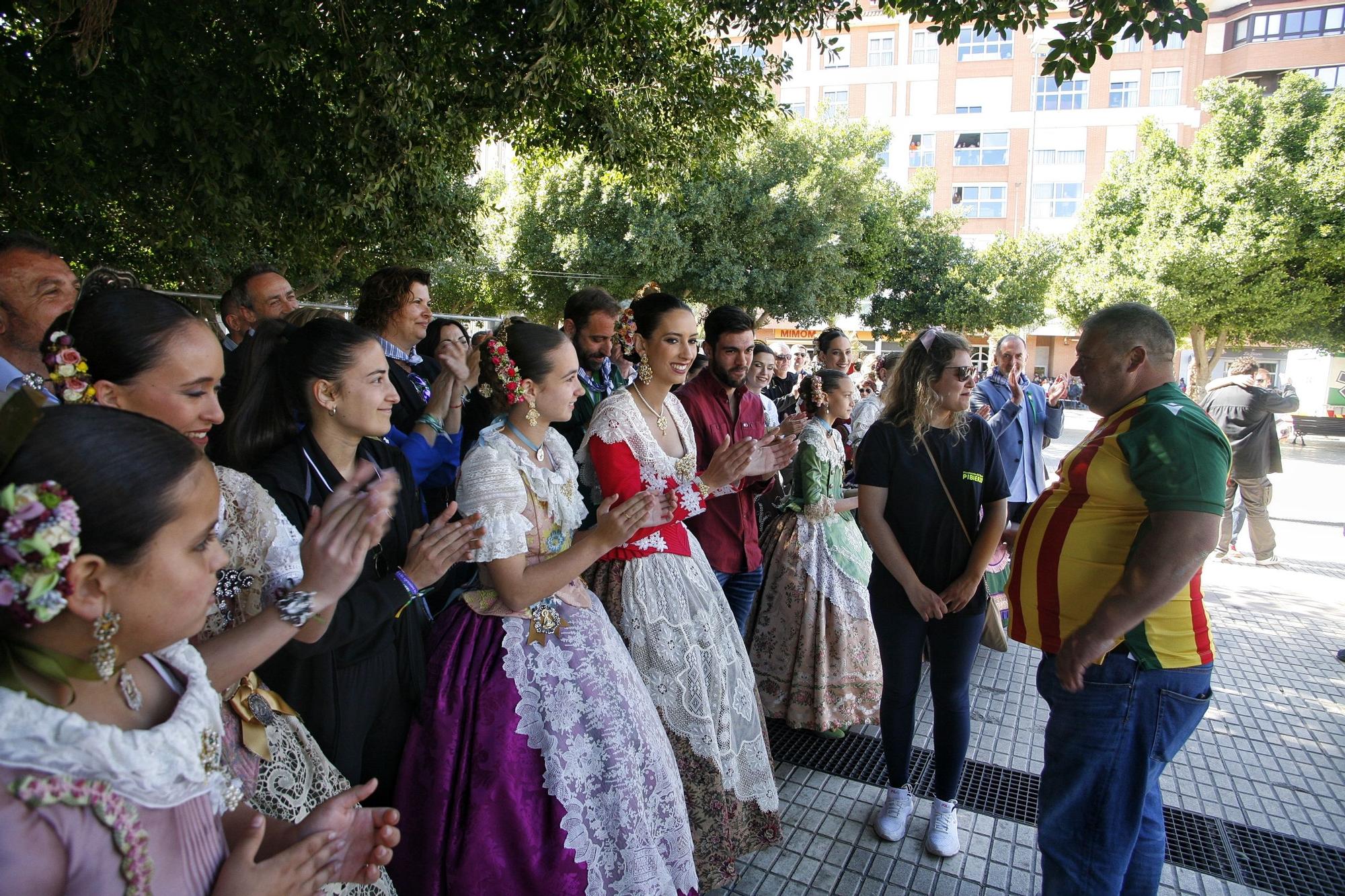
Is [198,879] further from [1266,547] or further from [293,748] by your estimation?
[1266,547]

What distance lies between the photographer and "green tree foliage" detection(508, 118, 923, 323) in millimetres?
16547

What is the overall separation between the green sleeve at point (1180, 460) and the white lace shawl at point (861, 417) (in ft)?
9.66

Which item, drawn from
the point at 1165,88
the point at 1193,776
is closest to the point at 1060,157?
the point at 1165,88

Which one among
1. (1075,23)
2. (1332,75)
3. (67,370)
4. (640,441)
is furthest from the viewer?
(1332,75)

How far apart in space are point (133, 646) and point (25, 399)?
0.39 metres

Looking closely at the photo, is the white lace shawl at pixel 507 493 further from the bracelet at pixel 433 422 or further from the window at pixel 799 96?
the window at pixel 799 96

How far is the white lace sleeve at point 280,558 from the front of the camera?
1.73 meters

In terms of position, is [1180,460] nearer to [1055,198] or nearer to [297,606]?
[297,606]

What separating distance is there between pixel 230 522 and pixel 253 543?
68 millimetres

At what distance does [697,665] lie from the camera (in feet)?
8.95

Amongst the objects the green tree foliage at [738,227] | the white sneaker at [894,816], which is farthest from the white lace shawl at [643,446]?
the green tree foliage at [738,227]

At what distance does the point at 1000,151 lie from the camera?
111ft

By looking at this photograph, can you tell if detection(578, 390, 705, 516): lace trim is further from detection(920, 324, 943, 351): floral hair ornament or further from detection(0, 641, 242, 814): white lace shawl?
detection(0, 641, 242, 814): white lace shawl

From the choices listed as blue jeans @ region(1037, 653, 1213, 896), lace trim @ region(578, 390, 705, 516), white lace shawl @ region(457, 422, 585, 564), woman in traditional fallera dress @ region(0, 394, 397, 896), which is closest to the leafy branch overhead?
lace trim @ region(578, 390, 705, 516)
